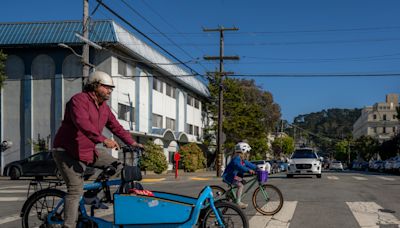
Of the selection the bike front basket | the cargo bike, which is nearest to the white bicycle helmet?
the cargo bike

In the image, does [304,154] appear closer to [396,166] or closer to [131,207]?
[396,166]

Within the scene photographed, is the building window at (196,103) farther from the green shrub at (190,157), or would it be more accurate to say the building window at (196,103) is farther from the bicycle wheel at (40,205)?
the bicycle wheel at (40,205)

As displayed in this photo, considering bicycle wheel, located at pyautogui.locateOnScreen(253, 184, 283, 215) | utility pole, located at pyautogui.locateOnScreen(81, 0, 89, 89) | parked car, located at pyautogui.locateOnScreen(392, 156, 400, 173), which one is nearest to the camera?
bicycle wheel, located at pyautogui.locateOnScreen(253, 184, 283, 215)

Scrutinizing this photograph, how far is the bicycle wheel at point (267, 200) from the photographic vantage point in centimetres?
941

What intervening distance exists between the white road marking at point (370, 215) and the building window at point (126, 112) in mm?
20937

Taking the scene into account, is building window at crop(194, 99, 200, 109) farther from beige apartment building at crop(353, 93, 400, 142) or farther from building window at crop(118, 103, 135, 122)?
beige apartment building at crop(353, 93, 400, 142)

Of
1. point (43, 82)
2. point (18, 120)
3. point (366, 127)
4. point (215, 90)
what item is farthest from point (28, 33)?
point (366, 127)

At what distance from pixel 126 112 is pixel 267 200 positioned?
22591mm

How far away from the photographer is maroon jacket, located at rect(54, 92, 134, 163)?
17.8 ft

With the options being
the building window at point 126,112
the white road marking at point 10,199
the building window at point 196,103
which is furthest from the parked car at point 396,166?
the white road marking at point 10,199

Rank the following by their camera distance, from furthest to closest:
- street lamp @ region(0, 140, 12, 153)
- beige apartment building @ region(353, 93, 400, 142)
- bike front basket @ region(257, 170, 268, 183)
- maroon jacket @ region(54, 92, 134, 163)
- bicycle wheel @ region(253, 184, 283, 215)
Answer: beige apartment building @ region(353, 93, 400, 142) → street lamp @ region(0, 140, 12, 153) → bicycle wheel @ region(253, 184, 283, 215) → bike front basket @ region(257, 170, 268, 183) → maroon jacket @ region(54, 92, 134, 163)

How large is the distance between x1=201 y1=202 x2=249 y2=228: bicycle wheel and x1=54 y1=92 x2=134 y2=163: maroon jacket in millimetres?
1593

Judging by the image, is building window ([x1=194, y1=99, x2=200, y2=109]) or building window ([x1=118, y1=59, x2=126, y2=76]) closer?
building window ([x1=118, y1=59, x2=126, y2=76])

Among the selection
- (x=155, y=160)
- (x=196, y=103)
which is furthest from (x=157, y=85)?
(x=196, y=103)
